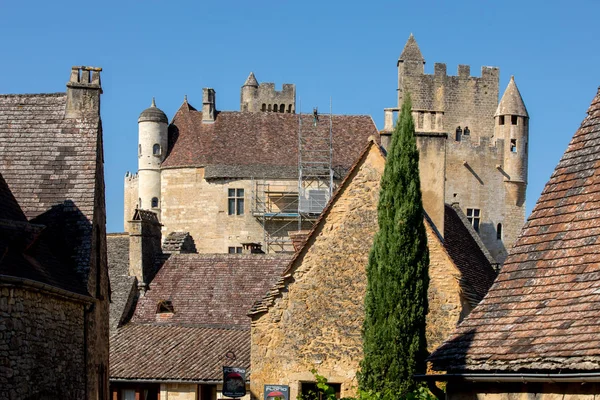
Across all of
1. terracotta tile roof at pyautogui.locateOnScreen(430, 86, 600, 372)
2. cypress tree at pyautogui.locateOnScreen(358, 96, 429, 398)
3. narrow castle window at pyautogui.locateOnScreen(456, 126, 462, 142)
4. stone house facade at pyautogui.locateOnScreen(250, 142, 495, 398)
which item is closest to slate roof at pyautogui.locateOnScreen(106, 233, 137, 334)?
stone house facade at pyautogui.locateOnScreen(250, 142, 495, 398)

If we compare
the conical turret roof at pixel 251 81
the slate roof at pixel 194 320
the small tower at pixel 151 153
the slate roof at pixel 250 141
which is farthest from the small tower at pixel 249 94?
the slate roof at pixel 194 320

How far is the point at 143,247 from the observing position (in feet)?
139

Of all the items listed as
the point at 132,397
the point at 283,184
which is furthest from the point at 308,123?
the point at 132,397

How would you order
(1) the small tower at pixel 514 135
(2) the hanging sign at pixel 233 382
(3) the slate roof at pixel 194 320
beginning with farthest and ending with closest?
(1) the small tower at pixel 514 135 < (3) the slate roof at pixel 194 320 < (2) the hanging sign at pixel 233 382

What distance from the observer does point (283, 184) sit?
64062 millimetres

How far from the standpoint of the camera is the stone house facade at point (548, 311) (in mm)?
11719

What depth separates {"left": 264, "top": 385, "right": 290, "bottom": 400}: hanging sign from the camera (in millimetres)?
22408

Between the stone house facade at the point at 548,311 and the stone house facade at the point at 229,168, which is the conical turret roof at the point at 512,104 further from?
the stone house facade at the point at 548,311

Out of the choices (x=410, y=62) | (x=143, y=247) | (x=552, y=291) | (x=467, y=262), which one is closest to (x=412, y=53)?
(x=410, y=62)

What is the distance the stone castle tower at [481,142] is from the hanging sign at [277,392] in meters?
37.2

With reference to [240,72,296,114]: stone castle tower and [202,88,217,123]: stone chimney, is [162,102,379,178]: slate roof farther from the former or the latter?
[240,72,296,114]: stone castle tower

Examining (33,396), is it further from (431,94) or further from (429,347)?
(431,94)

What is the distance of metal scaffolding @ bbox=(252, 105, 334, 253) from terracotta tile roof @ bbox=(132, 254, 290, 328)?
19750 mm

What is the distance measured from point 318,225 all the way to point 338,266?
0.88 m
